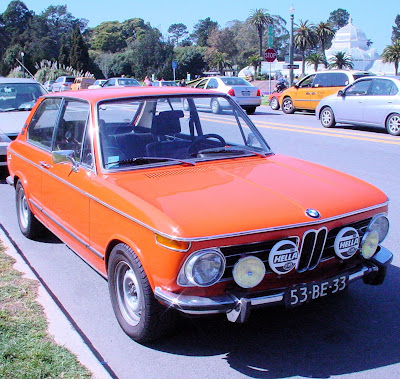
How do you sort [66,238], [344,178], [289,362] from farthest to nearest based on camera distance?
[66,238] < [344,178] < [289,362]

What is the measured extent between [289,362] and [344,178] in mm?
1537

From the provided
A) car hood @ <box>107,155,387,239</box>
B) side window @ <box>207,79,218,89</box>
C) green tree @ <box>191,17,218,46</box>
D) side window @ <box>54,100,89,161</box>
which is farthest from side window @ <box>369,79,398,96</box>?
green tree @ <box>191,17,218,46</box>

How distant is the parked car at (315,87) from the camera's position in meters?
19.4

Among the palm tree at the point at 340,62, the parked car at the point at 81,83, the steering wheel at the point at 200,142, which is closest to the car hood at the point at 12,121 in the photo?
the steering wheel at the point at 200,142

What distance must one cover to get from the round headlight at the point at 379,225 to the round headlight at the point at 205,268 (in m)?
1.19

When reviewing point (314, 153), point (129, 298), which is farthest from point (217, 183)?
point (314, 153)

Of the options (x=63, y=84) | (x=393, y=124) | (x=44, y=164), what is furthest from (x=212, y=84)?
(x=63, y=84)

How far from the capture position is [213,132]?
16.9 ft

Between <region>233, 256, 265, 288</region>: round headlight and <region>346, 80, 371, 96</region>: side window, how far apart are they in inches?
520

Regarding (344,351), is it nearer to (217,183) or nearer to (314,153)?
(217,183)

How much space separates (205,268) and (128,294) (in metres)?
0.81

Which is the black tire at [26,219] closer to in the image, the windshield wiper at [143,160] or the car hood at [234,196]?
the windshield wiper at [143,160]

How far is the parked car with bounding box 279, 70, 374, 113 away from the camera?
19422mm

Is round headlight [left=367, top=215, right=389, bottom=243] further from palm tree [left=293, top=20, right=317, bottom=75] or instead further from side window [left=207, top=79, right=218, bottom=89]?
palm tree [left=293, top=20, right=317, bottom=75]
